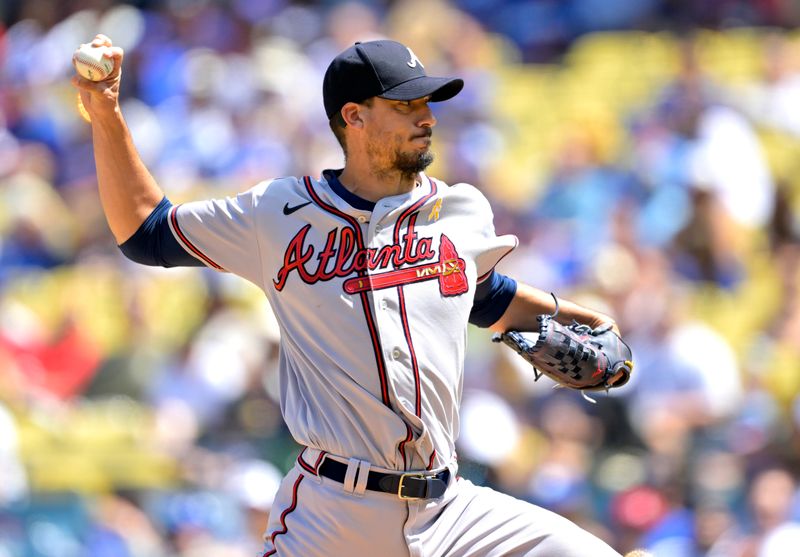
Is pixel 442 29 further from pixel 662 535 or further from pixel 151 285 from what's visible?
pixel 662 535

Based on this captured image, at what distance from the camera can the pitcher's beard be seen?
11.5 feet

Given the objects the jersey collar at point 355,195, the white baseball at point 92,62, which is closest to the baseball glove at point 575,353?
the jersey collar at point 355,195

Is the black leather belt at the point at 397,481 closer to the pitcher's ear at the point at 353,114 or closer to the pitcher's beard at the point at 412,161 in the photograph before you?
the pitcher's beard at the point at 412,161

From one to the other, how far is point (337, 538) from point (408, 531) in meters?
0.18

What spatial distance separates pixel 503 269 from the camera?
796 cm

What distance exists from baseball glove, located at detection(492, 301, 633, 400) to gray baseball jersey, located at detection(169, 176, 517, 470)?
265mm

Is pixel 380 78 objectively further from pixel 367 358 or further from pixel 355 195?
pixel 367 358

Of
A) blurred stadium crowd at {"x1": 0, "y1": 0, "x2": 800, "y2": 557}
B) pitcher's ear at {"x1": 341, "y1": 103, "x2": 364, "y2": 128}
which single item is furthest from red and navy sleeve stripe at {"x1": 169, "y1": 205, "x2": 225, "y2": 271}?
blurred stadium crowd at {"x1": 0, "y1": 0, "x2": 800, "y2": 557}

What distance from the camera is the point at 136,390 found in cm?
826

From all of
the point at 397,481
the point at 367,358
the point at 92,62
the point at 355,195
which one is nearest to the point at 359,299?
the point at 367,358

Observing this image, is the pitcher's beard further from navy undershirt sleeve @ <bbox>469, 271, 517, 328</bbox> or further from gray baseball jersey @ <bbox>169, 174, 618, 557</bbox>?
navy undershirt sleeve @ <bbox>469, 271, 517, 328</bbox>

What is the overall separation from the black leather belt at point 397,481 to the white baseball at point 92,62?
1.17 meters

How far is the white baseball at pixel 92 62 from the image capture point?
11.3 ft

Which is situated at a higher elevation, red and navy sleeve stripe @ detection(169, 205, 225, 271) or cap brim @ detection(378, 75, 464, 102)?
cap brim @ detection(378, 75, 464, 102)
